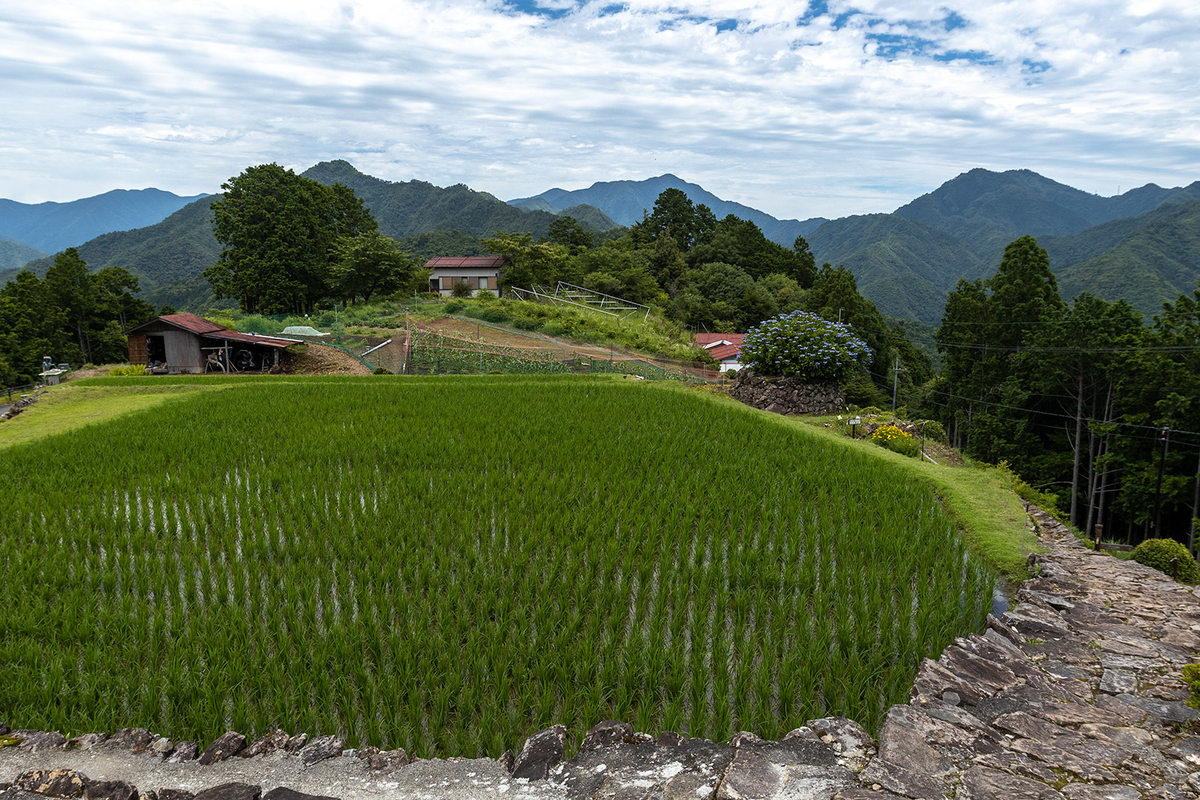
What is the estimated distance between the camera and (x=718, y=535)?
295 inches

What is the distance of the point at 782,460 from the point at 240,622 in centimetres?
822

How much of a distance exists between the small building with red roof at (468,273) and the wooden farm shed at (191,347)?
19.8 metres

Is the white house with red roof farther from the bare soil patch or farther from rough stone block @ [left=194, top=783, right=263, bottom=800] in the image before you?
rough stone block @ [left=194, top=783, right=263, bottom=800]

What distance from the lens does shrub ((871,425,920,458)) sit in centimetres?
1329

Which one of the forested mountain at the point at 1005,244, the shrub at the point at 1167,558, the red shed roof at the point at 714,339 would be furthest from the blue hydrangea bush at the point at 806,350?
the forested mountain at the point at 1005,244

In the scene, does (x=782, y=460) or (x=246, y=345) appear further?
(x=246, y=345)

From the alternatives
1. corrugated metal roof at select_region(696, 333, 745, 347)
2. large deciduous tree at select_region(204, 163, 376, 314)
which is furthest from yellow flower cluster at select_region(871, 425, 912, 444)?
large deciduous tree at select_region(204, 163, 376, 314)

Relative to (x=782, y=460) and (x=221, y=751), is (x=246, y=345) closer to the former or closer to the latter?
(x=782, y=460)

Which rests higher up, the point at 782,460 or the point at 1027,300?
the point at 1027,300

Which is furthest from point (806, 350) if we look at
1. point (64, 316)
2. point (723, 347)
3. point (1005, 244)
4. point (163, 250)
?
point (1005, 244)

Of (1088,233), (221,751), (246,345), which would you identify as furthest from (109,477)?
(1088,233)

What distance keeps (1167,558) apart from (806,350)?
9.90m

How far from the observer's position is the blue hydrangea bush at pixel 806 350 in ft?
55.9

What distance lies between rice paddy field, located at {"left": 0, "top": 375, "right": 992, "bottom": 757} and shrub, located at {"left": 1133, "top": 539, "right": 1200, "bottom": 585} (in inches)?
100
